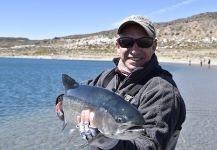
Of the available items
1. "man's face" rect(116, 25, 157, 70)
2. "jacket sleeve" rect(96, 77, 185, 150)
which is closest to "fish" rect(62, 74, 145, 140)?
"jacket sleeve" rect(96, 77, 185, 150)

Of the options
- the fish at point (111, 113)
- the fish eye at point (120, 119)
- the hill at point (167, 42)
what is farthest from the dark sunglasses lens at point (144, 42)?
the hill at point (167, 42)

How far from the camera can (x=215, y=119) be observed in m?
18.2

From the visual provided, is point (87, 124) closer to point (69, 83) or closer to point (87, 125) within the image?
point (87, 125)

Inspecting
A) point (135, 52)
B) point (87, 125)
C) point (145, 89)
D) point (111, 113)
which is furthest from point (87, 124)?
point (135, 52)

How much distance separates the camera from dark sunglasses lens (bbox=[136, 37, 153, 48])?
4133 mm

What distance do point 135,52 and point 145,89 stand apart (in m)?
0.41

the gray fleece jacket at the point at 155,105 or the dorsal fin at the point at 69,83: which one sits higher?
the dorsal fin at the point at 69,83

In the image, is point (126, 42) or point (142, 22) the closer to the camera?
point (142, 22)

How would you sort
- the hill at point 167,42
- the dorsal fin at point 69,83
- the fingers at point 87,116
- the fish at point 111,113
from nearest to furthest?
the fish at point 111,113 < the fingers at point 87,116 < the dorsal fin at point 69,83 < the hill at point 167,42

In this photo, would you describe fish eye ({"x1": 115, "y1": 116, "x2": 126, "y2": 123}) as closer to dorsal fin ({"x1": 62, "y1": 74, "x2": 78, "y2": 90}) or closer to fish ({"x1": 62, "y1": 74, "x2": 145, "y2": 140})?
fish ({"x1": 62, "y1": 74, "x2": 145, "y2": 140})

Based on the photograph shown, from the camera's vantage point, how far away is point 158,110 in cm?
375

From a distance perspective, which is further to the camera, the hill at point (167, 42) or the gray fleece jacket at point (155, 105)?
the hill at point (167, 42)

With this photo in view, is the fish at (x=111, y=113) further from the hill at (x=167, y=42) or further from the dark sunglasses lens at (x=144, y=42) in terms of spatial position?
the hill at (x=167, y=42)

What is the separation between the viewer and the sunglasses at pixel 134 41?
4.14 meters
